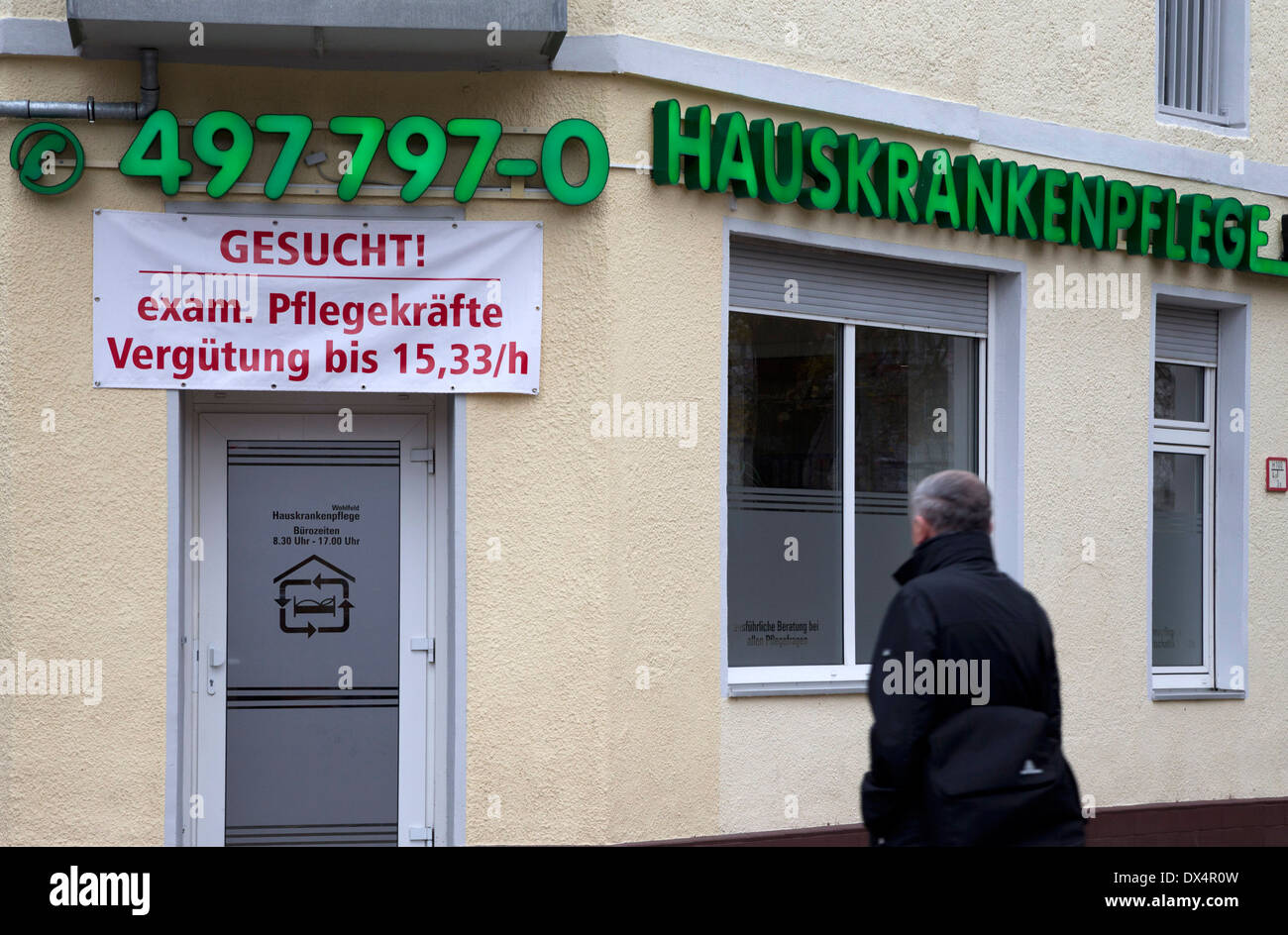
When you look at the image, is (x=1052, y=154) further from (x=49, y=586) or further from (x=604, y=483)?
(x=49, y=586)

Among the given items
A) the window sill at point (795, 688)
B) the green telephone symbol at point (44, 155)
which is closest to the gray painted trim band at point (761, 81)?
the green telephone symbol at point (44, 155)

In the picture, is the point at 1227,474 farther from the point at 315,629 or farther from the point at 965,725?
the point at 965,725

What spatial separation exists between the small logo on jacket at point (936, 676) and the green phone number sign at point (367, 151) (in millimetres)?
3685

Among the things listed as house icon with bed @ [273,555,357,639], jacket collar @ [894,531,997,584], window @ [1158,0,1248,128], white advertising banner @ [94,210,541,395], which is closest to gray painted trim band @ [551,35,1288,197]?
window @ [1158,0,1248,128]

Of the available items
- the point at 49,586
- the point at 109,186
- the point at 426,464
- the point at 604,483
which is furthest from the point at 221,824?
the point at 109,186

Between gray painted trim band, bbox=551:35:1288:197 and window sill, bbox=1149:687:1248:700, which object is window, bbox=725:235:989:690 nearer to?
gray painted trim band, bbox=551:35:1288:197

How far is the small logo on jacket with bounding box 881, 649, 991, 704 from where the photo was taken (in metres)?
4.23

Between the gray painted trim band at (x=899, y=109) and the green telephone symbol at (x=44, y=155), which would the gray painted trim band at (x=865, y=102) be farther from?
the green telephone symbol at (x=44, y=155)

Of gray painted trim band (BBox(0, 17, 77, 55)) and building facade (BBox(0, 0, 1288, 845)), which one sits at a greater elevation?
gray painted trim band (BBox(0, 17, 77, 55))

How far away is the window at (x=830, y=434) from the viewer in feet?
26.9

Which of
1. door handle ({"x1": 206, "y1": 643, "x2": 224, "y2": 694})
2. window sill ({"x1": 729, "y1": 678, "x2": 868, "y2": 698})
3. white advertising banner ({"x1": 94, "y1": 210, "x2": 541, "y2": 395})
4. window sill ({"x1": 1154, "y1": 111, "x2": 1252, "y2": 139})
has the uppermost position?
window sill ({"x1": 1154, "y1": 111, "x2": 1252, "y2": 139})

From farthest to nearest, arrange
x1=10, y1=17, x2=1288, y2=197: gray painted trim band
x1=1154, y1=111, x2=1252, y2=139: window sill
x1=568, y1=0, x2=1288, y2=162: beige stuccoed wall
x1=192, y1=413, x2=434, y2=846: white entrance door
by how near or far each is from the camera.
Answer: x1=1154, y1=111, x2=1252, y2=139: window sill → x1=568, y1=0, x2=1288, y2=162: beige stuccoed wall → x1=192, y1=413, x2=434, y2=846: white entrance door → x1=10, y1=17, x2=1288, y2=197: gray painted trim band

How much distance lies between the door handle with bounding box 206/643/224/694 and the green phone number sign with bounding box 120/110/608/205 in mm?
2199

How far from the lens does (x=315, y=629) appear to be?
764cm
